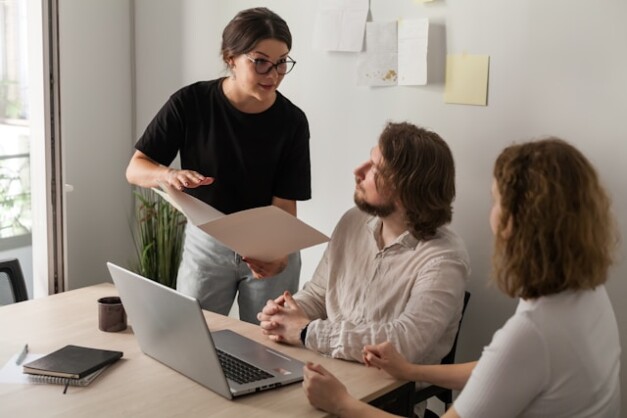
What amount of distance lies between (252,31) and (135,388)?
111 cm

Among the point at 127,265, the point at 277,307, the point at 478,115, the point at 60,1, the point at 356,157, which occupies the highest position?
the point at 60,1

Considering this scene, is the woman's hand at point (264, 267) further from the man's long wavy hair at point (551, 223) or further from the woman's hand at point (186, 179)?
the man's long wavy hair at point (551, 223)

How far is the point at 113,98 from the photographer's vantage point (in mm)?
3520

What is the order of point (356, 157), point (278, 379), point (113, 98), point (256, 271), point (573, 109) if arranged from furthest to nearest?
point (113, 98), point (356, 157), point (256, 271), point (573, 109), point (278, 379)

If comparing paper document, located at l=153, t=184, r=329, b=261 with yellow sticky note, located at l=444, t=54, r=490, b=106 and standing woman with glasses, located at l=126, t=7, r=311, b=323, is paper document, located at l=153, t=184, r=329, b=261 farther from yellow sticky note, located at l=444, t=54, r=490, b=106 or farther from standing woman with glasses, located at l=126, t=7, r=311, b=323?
yellow sticky note, located at l=444, t=54, r=490, b=106

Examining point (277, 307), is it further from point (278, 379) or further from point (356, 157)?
point (356, 157)

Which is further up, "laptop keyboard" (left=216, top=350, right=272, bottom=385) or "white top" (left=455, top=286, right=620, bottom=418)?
"white top" (left=455, top=286, right=620, bottom=418)

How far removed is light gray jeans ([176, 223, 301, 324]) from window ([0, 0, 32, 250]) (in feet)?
3.99

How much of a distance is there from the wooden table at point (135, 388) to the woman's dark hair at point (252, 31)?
32.1 inches

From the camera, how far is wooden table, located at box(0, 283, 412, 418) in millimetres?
1618

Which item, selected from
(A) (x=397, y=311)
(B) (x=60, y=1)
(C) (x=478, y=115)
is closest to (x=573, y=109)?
(C) (x=478, y=115)

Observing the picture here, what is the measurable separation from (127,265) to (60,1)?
47.9 inches

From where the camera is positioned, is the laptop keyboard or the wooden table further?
the laptop keyboard

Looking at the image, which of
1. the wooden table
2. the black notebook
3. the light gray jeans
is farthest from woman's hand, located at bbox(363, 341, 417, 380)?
the light gray jeans
